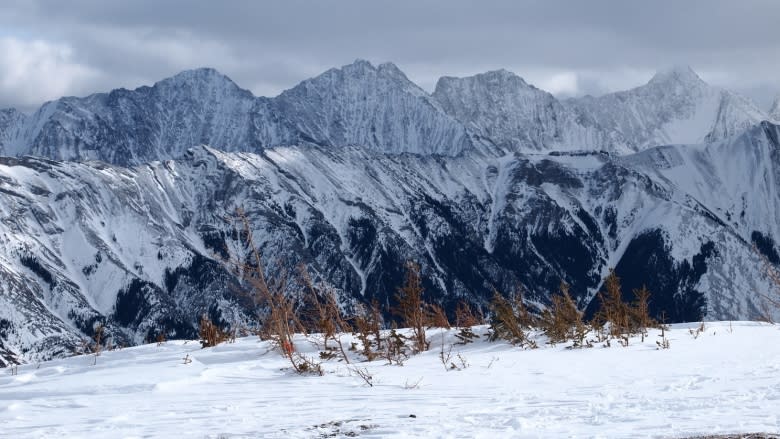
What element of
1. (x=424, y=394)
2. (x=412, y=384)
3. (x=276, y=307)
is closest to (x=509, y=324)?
(x=276, y=307)

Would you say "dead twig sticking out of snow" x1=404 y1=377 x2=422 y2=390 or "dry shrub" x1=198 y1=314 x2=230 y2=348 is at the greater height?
"dry shrub" x1=198 y1=314 x2=230 y2=348

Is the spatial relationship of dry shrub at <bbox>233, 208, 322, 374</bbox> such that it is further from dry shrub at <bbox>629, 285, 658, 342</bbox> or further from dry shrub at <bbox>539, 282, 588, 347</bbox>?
dry shrub at <bbox>629, 285, 658, 342</bbox>

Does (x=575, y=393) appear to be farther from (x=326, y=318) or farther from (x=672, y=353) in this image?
(x=326, y=318)

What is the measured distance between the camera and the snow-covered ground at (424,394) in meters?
11.2

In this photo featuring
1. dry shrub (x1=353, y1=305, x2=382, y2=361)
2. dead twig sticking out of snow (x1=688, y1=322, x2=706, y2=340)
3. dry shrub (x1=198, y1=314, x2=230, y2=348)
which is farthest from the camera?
dry shrub (x1=198, y1=314, x2=230, y2=348)

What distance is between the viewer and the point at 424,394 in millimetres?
13945

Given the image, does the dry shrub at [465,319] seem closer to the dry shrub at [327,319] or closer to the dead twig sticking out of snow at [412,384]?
the dry shrub at [327,319]

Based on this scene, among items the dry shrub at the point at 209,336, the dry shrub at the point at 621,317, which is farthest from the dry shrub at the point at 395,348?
the dry shrub at the point at 621,317

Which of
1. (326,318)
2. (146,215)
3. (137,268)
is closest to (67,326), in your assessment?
(137,268)

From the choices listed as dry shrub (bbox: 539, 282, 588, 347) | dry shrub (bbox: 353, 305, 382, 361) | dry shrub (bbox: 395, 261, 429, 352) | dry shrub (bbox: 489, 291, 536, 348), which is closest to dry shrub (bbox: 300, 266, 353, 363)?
dry shrub (bbox: 353, 305, 382, 361)

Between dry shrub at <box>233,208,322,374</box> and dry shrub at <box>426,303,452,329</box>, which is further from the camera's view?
dry shrub at <box>426,303,452,329</box>

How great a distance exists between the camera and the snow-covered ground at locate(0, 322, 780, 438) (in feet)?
36.7

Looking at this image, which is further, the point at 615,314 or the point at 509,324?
the point at 615,314

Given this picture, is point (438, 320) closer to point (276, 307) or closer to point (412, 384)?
point (276, 307)
